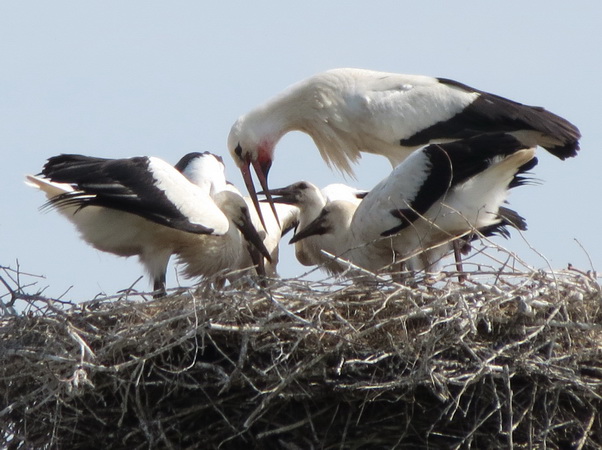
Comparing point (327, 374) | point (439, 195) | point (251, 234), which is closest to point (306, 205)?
point (251, 234)

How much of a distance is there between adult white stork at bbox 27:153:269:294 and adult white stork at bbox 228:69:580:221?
2.44 feet

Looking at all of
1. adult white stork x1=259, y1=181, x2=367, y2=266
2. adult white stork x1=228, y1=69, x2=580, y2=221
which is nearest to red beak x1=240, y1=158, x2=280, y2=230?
adult white stork x1=228, y1=69, x2=580, y2=221

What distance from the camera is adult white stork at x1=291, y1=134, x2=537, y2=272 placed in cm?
767

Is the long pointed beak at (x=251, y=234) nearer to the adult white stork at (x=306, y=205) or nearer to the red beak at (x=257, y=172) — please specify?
the adult white stork at (x=306, y=205)

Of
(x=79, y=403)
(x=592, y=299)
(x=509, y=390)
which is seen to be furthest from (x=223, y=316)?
(x=592, y=299)

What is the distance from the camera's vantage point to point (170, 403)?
641 centimetres

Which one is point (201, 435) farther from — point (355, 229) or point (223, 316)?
point (355, 229)

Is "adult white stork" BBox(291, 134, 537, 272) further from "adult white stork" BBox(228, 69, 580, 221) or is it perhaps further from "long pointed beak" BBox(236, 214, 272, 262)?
"long pointed beak" BBox(236, 214, 272, 262)

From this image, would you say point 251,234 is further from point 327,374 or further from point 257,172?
point 327,374

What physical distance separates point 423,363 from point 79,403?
163 cm

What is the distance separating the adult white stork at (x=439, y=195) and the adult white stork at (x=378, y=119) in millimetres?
594

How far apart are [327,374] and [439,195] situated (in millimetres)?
1819

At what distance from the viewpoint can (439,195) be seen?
25.4 ft

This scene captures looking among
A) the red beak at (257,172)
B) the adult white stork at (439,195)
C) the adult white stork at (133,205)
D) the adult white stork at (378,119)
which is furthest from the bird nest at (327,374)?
the red beak at (257,172)
